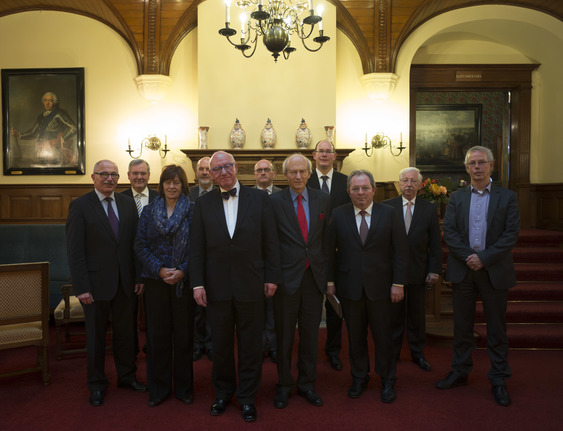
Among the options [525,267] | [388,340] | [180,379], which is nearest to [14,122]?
[180,379]

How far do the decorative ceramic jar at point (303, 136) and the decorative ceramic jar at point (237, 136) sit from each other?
0.87 m

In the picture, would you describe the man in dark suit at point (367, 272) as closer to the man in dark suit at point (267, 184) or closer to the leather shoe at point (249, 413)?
the leather shoe at point (249, 413)

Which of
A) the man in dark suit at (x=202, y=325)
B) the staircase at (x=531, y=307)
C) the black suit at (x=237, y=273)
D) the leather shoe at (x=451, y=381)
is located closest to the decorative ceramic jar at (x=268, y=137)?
the man in dark suit at (x=202, y=325)

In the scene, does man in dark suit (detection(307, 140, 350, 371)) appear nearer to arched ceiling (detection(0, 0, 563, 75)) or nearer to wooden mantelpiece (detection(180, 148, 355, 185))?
wooden mantelpiece (detection(180, 148, 355, 185))

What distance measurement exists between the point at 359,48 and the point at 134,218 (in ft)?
18.4

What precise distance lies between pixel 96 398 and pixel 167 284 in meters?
0.91

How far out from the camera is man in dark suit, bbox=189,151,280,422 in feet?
9.37

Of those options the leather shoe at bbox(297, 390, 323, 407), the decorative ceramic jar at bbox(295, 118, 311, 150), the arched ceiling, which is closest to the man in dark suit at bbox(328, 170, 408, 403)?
the leather shoe at bbox(297, 390, 323, 407)

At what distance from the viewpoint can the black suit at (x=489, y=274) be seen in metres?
3.14

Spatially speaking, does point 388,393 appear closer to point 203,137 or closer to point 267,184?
point 267,184

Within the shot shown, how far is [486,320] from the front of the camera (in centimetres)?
324

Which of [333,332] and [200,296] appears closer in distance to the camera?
[200,296]

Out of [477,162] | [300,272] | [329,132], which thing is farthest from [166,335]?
[329,132]

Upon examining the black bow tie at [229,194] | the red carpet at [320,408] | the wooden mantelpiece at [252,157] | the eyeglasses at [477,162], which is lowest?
the red carpet at [320,408]
